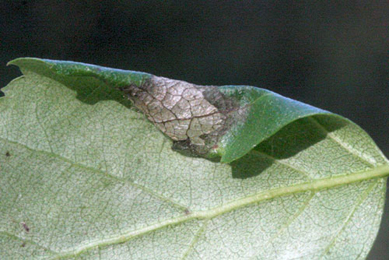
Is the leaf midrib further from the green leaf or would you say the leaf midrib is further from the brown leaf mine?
the brown leaf mine

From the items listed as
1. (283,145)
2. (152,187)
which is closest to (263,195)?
(283,145)

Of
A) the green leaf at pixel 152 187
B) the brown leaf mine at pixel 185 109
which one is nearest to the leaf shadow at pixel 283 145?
the green leaf at pixel 152 187

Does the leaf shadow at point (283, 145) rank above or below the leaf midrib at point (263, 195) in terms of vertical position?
above

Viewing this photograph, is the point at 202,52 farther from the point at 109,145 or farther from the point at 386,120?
the point at 109,145

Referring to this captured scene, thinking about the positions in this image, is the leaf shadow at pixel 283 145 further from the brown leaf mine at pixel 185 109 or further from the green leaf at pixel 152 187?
the brown leaf mine at pixel 185 109

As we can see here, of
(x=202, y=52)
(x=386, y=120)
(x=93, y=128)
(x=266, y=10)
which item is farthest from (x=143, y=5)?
(x=93, y=128)

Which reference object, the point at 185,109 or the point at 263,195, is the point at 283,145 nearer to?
the point at 263,195
